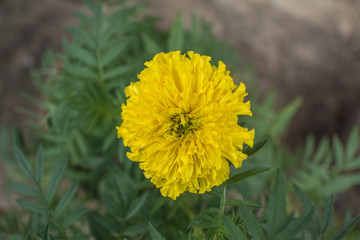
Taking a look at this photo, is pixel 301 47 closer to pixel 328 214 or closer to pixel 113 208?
pixel 328 214

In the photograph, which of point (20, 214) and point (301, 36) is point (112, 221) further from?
point (301, 36)

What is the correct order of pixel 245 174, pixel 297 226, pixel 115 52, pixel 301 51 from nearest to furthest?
pixel 297 226 < pixel 245 174 < pixel 115 52 < pixel 301 51

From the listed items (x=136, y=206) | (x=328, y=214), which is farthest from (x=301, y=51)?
(x=136, y=206)

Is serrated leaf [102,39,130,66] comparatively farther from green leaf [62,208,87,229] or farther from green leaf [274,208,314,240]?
green leaf [274,208,314,240]

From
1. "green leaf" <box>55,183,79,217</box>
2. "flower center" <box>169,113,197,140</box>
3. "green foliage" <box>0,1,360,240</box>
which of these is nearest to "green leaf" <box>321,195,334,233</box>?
"green foliage" <box>0,1,360,240</box>

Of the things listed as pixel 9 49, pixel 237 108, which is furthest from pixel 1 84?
pixel 237 108

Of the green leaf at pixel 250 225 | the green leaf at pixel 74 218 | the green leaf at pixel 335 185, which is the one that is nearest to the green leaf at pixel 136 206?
the green leaf at pixel 74 218

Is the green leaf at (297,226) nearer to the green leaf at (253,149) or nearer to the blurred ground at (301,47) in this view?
the green leaf at (253,149)
